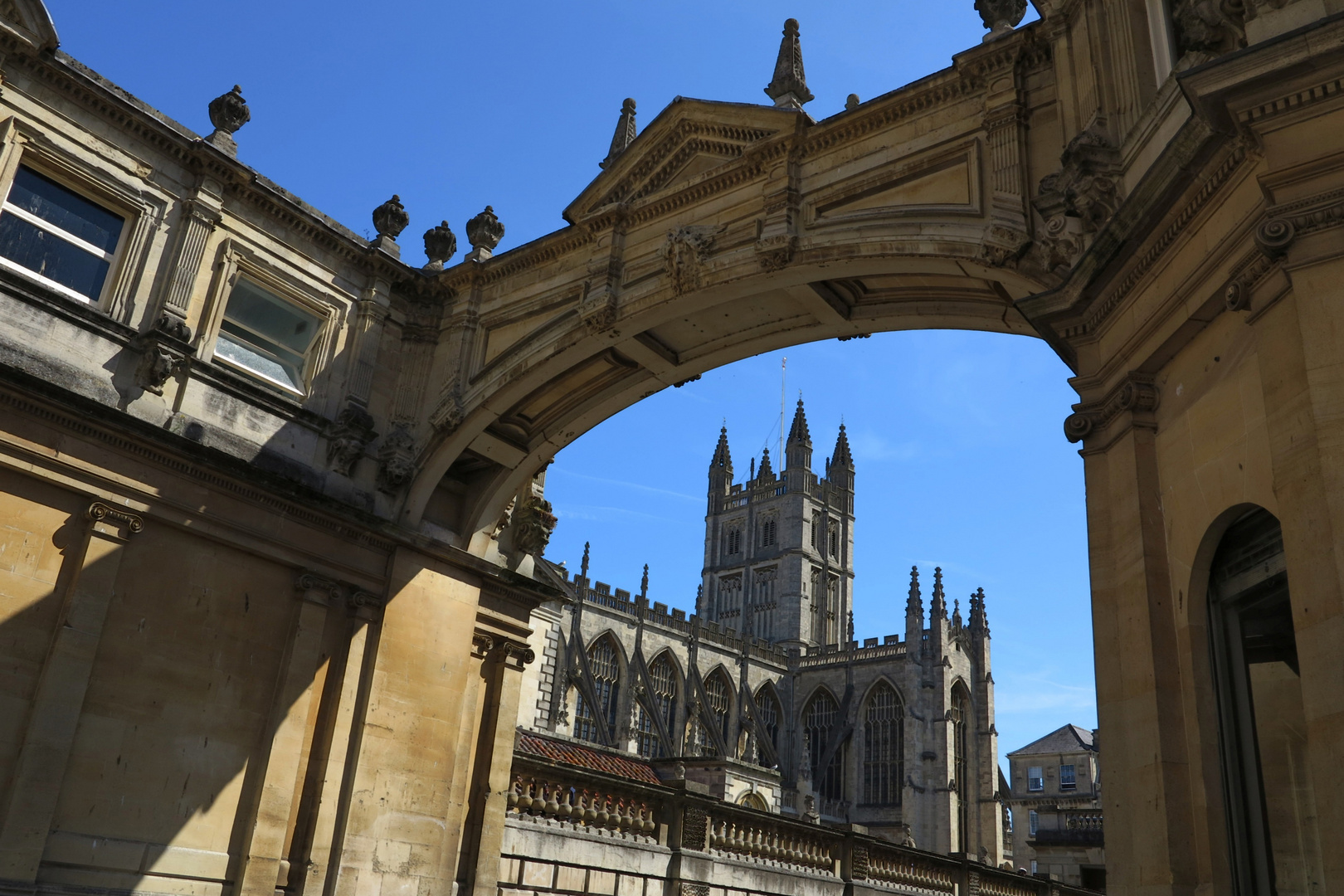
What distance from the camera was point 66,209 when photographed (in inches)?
451

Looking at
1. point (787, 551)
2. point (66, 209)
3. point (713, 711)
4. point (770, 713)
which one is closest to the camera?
point (66, 209)

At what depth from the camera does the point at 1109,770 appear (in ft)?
22.5

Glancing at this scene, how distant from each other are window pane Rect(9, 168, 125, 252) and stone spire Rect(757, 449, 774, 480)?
82389mm

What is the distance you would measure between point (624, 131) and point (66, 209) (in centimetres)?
688

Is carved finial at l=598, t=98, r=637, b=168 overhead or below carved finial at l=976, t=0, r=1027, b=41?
overhead

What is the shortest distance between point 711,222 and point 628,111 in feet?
12.6

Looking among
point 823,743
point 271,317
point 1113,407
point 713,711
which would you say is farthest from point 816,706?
point 1113,407

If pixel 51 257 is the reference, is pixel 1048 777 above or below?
above

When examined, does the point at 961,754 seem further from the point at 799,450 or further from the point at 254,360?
the point at 254,360

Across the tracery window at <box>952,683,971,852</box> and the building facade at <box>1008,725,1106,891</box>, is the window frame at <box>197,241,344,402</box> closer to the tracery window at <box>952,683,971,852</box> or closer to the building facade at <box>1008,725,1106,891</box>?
the building facade at <box>1008,725,1106,891</box>

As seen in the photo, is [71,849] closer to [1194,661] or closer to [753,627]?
[1194,661]

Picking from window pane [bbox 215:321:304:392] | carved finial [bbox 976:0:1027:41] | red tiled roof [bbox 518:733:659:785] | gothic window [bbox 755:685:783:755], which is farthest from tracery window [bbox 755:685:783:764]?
carved finial [bbox 976:0:1027:41]

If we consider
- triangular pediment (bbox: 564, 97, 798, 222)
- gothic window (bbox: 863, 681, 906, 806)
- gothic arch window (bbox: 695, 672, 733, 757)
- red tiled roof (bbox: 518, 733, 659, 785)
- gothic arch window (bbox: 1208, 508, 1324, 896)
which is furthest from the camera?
gothic window (bbox: 863, 681, 906, 806)

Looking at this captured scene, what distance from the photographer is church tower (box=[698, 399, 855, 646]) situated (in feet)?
283
